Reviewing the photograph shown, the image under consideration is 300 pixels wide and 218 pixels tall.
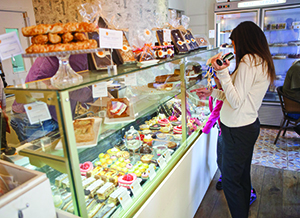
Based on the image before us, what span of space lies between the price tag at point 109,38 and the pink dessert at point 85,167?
845 millimetres

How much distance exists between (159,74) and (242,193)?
54.7 inches

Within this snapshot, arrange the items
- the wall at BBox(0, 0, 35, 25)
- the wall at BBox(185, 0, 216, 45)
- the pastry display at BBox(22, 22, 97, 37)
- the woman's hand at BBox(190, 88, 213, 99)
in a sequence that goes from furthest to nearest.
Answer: the wall at BBox(185, 0, 216, 45) → the wall at BBox(0, 0, 35, 25) → the woman's hand at BBox(190, 88, 213, 99) → the pastry display at BBox(22, 22, 97, 37)

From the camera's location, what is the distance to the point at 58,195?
1230mm

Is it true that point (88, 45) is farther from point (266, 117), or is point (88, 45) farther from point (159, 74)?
point (266, 117)

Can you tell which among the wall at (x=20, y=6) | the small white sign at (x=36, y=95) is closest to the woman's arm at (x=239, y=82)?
the small white sign at (x=36, y=95)

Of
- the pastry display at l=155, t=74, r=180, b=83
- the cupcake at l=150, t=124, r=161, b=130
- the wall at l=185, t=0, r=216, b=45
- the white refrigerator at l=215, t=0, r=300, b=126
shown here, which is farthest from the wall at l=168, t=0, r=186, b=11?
the cupcake at l=150, t=124, r=161, b=130

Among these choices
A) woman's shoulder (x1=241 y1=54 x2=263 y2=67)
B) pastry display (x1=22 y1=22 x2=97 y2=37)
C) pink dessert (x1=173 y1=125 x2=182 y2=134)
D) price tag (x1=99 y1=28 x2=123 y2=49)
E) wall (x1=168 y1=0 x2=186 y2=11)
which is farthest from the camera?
wall (x1=168 y1=0 x2=186 y2=11)

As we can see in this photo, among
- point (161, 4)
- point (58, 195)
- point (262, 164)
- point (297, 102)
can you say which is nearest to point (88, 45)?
point (58, 195)

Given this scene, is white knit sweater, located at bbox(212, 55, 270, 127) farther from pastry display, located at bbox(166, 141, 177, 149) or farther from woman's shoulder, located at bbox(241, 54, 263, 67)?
pastry display, located at bbox(166, 141, 177, 149)

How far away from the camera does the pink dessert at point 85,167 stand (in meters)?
1.57

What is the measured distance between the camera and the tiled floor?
3338 mm

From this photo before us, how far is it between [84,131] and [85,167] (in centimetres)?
54

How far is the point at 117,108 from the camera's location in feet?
5.12

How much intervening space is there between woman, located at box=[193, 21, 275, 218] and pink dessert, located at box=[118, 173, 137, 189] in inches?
36.9
